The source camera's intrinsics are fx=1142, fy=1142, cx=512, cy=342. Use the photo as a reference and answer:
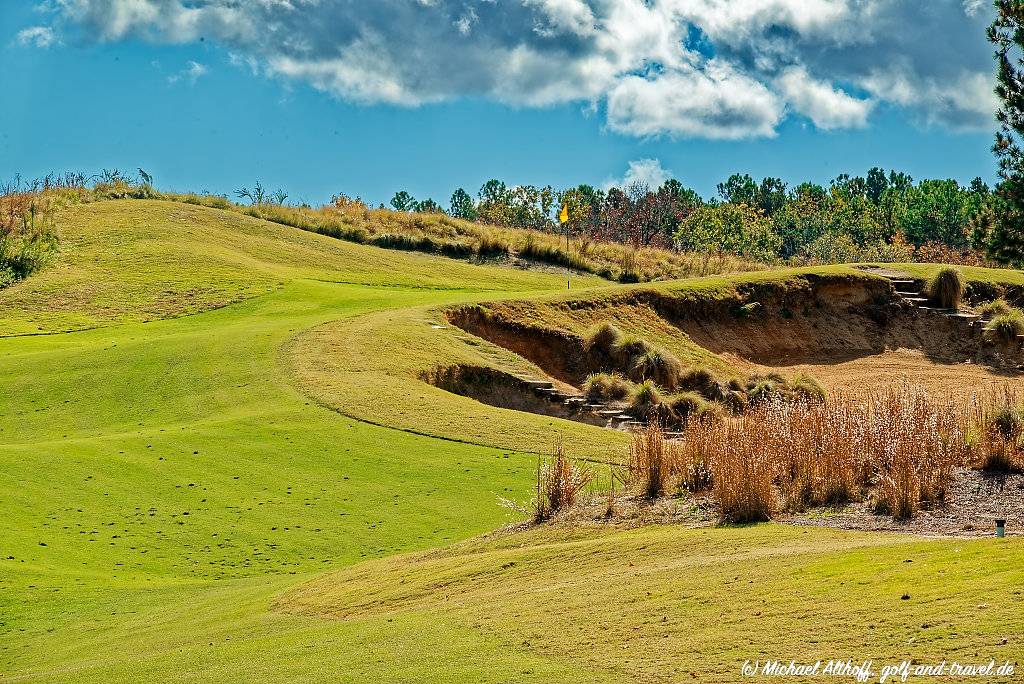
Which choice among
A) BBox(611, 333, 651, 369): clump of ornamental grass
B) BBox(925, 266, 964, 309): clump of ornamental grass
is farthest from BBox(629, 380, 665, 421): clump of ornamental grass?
BBox(925, 266, 964, 309): clump of ornamental grass

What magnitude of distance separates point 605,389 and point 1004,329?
14328 millimetres

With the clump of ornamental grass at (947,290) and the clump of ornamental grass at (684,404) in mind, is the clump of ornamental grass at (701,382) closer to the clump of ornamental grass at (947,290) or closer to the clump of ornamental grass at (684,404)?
the clump of ornamental grass at (684,404)

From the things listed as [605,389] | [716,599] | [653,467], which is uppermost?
[605,389]

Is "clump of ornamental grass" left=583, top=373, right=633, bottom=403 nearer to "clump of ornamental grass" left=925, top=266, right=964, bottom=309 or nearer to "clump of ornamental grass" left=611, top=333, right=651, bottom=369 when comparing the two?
"clump of ornamental grass" left=611, top=333, right=651, bottom=369

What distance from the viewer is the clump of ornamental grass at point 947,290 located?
35406 millimetres

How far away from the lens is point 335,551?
14.2 meters

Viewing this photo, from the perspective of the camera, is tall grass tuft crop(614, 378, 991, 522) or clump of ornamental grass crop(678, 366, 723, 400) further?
clump of ornamental grass crop(678, 366, 723, 400)

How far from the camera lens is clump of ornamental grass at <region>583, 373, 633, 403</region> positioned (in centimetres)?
2620

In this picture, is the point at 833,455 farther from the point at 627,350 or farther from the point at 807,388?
the point at 627,350

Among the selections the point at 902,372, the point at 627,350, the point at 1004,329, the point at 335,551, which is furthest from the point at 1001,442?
the point at 1004,329

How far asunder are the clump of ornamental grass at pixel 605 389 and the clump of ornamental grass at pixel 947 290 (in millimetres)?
13687

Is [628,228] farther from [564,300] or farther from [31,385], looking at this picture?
[31,385]

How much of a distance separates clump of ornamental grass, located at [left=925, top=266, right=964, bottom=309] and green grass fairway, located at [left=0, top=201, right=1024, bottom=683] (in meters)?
14.5

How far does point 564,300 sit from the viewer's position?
103ft
